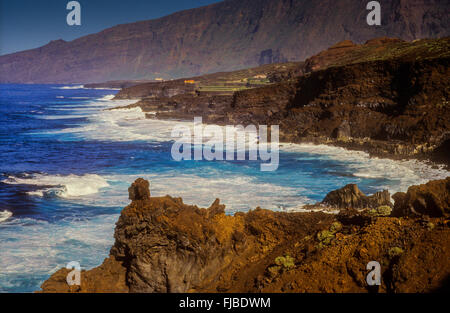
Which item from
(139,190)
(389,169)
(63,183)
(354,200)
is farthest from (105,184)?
(389,169)

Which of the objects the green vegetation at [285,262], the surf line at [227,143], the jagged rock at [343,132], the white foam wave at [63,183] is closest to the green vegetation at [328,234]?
the green vegetation at [285,262]

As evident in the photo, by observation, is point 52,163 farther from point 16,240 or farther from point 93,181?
point 16,240

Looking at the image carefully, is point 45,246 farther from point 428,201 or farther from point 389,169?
point 389,169

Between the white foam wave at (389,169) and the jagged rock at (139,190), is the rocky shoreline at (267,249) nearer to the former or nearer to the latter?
the jagged rock at (139,190)

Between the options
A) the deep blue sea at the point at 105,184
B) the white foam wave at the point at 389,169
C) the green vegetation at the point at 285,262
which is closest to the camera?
the green vegetation at the point at 285,262

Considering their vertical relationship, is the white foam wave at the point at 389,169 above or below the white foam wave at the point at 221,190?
above

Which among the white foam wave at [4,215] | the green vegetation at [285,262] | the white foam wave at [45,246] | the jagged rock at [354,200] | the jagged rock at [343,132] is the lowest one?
the white foam wave at [45,246]
